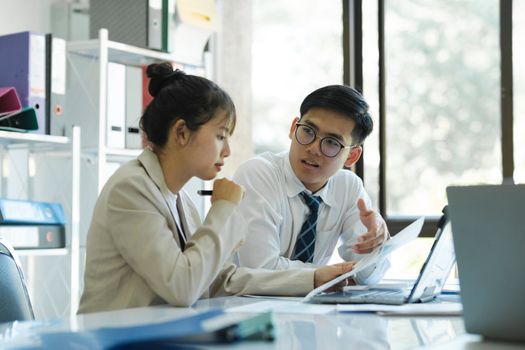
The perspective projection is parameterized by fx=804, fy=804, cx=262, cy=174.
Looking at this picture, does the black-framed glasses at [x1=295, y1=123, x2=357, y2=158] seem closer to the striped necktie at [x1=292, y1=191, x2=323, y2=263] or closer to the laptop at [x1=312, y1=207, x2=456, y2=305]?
the striped necktie at [x1=292, y1=191, x2=323, y2=263]

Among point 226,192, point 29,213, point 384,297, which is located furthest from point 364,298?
point 29,213

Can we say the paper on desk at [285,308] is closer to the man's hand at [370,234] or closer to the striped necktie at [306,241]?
the man's hand at [370,234]

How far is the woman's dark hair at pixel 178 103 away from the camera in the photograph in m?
1.75

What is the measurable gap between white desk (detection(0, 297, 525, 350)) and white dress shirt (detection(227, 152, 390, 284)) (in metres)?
0.61

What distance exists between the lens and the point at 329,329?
1198 millimetres

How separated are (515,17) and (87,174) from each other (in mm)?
1982

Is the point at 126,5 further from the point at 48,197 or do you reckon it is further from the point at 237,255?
the point at 237,255

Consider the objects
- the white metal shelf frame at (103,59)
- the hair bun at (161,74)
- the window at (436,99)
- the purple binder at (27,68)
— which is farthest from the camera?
the window at (436,99)

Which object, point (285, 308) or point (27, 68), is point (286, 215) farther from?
point (27, 68)

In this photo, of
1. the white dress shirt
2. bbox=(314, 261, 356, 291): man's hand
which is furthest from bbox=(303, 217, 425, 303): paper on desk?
the white dress shirt

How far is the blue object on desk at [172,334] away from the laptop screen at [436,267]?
541mm

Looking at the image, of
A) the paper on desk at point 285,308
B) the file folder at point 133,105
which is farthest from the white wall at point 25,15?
the paper on desk at point 285,308

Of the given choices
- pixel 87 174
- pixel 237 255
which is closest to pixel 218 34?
pixel 87 174

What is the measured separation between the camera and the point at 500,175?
11.9 feet
